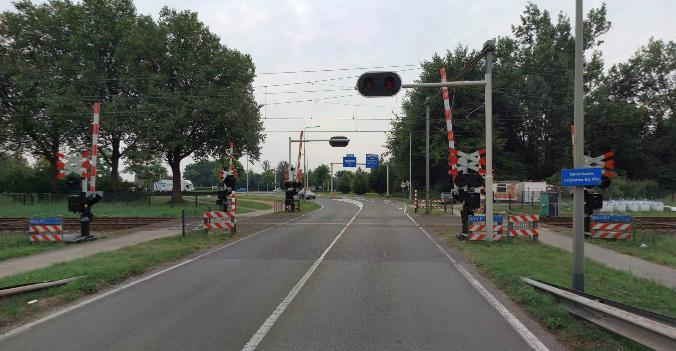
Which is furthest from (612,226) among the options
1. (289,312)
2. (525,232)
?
(289,312)

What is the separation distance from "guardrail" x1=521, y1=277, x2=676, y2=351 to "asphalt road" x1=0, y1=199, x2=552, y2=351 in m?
0.97

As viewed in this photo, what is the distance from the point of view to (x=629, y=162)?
6744 cm

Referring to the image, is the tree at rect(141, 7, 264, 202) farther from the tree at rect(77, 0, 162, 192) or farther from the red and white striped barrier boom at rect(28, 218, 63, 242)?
the red and white striped barrier boom at rect(28, 218, 63, 242)

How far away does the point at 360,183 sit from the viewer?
11306 cm

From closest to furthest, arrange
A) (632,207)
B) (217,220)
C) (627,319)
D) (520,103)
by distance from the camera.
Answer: (627,319) → (217,220) → (632,207) → (520,103)

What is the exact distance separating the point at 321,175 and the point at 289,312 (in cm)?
13631

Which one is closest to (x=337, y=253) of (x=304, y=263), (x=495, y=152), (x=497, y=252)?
(x=304, y=263)

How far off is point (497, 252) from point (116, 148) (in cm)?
4024

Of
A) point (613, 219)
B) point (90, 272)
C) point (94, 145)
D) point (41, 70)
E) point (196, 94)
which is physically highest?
point (41, 70)

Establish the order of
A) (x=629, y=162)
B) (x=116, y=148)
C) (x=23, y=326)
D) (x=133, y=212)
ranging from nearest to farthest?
(x=23, y=326) → (x=133, y=212) → (x=116, y=148) → (x=629, y=162)

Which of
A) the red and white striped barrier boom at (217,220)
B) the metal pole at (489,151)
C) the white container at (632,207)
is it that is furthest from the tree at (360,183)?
the metal pole at (489,151)

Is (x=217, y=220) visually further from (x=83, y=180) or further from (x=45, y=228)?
(x=45, y=228)

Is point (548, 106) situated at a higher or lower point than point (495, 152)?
higher

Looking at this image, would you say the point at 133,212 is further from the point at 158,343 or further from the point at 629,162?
the point at 629,162
